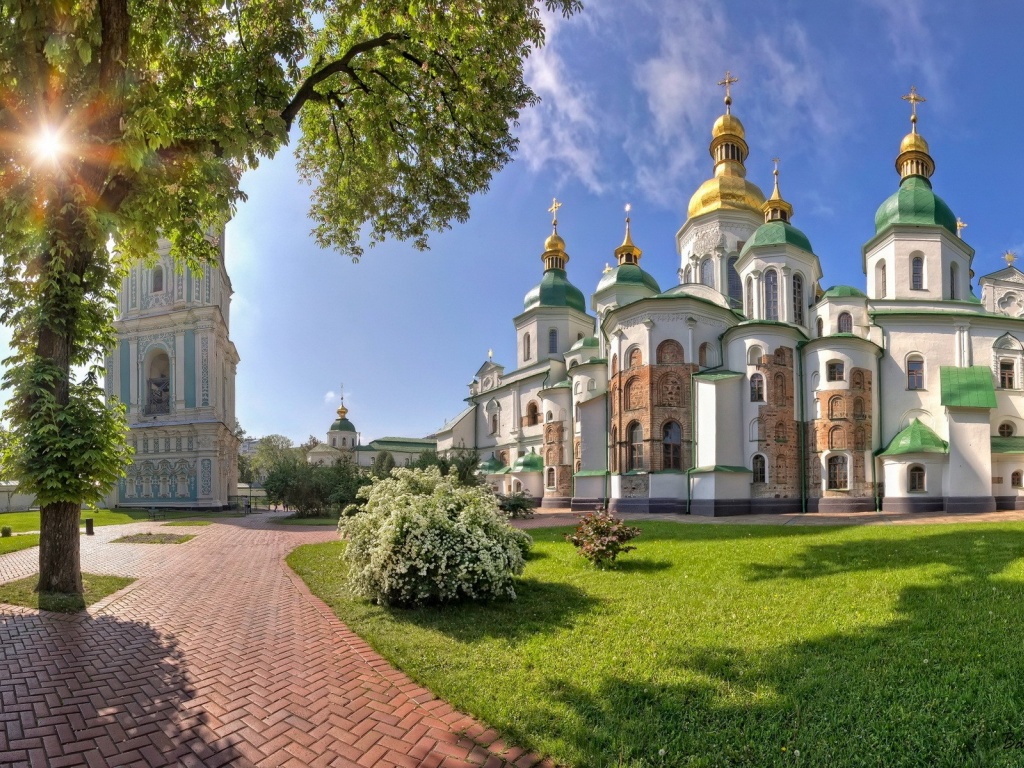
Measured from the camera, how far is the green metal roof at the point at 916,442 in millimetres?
23562

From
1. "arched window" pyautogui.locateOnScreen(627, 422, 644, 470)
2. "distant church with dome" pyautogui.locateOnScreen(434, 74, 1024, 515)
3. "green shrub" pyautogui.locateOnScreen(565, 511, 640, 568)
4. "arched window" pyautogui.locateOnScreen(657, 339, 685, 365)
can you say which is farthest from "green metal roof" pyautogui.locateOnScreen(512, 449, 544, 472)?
"green shrub" pyautogui.locateOnScreen(565, 511, 640, 568)

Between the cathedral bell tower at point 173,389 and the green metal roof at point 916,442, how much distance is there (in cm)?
3795

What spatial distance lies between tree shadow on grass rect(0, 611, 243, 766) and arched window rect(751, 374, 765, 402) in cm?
2384

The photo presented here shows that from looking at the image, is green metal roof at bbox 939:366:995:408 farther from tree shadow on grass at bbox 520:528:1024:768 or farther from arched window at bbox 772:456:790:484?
tree shadow on grass at bbox 520:528:1024:768

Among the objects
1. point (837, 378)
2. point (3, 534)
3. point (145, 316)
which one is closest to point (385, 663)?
point (3, 534)

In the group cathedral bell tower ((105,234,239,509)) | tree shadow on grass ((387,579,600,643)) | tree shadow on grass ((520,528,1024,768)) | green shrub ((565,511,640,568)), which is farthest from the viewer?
cathedral bell tower ((105,234,239,509))

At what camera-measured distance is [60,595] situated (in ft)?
27.6

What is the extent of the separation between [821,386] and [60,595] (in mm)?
26887

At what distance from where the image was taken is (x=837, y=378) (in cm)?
2500

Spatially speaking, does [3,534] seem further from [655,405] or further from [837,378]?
[837,378]

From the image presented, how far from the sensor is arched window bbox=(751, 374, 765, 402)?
81.6 ft

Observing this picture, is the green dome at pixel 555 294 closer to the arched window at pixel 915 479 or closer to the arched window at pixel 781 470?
the arched window at pixel 781 470

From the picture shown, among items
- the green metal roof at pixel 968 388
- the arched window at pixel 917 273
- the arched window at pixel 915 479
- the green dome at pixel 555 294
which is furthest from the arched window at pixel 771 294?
the green dome at pixel 555 294

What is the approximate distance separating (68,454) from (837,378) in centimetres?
2713
